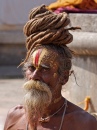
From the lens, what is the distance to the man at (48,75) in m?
2.62

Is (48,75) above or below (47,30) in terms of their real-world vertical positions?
below

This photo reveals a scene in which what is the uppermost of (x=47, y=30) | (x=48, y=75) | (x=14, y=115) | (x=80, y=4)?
(x=47, y=30)

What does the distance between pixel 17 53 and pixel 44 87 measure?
9240 millimetres

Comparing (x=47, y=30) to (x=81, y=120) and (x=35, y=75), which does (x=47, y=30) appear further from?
(x=81, y=120)

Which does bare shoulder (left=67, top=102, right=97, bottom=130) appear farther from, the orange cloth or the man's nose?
→ the orange cloth

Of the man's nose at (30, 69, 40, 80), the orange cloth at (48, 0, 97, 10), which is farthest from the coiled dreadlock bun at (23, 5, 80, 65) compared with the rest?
the orange cloth at (48, 0, 97, 10)

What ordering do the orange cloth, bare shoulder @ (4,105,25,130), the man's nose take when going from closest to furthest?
the man's nose
bare shoulder @ (4,105,25,130)
the orange cloth

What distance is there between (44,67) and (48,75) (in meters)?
0.04

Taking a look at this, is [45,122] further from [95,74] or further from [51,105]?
[95,74]

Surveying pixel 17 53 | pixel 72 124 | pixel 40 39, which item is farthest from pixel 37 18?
pixel 17 53

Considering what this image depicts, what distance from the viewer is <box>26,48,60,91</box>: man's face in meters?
2.62

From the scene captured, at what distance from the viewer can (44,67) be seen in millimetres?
2646

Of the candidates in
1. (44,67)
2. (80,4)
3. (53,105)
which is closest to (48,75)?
(44,67)

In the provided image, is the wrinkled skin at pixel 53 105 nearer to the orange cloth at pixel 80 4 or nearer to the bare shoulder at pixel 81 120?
the bare shoulder at pixel 81 120
